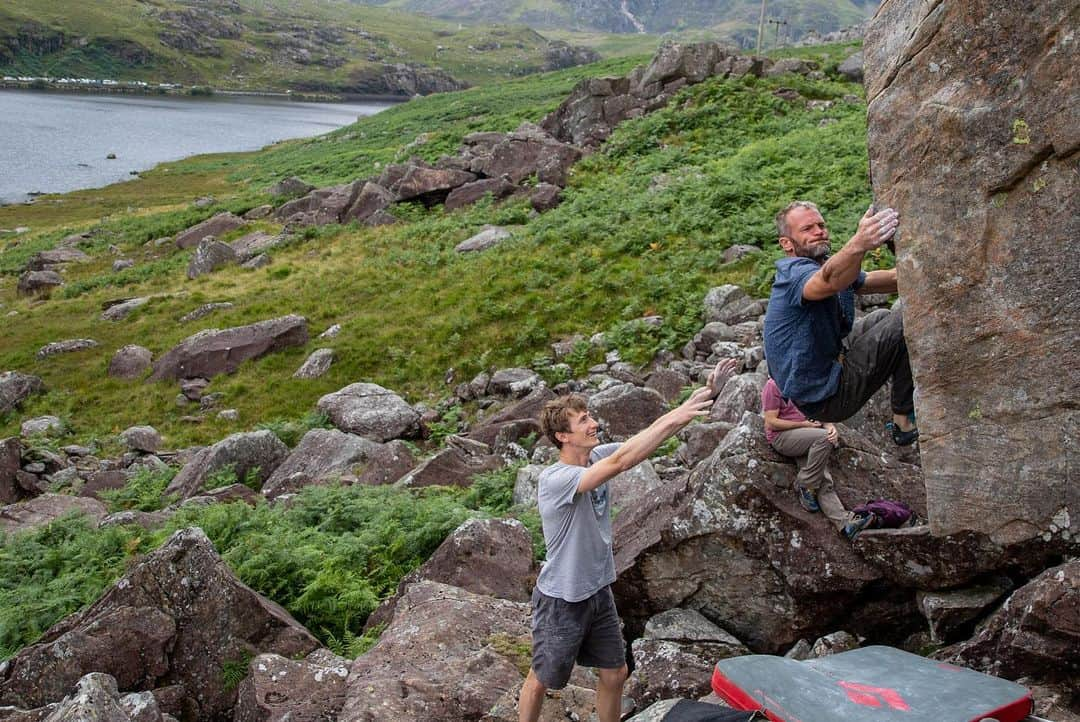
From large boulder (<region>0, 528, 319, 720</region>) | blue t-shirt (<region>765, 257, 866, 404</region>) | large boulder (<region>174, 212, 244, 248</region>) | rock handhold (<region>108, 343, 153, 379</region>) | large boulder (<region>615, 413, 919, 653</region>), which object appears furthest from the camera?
large boulder (<region>174, 212, 244, 248</region>)

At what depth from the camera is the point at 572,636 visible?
6836 mm

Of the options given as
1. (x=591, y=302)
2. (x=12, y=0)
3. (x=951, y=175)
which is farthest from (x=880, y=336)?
(x=12, y=0)

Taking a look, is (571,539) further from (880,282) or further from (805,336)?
(880,282)

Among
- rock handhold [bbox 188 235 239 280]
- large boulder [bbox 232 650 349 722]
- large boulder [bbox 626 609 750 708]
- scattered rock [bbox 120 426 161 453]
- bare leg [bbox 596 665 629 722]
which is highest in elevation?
bare leg [bbox 596 665 629 722]

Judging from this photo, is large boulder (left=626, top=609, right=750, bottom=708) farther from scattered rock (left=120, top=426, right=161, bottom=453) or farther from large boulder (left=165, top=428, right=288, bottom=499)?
scattered rock (left=120, top=426, right=161, bottom=453)

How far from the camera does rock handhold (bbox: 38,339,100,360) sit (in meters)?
29.1

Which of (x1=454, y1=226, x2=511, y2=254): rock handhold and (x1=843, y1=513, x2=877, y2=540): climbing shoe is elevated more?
(x1=843, y1=513, x2=877, y2=540): climbing shoe

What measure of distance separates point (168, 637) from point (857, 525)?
7023 millimetres

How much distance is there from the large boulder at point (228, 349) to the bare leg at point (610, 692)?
69.0ft

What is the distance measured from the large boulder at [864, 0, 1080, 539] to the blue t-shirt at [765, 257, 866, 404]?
0.61 metres

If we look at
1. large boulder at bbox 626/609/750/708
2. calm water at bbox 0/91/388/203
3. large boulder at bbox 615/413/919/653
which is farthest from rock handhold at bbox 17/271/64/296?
large boulder at bbox 626/609/750/708

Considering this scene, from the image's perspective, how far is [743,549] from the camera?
26.9 ft

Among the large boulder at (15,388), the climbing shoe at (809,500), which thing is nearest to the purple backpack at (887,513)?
the climbing shoe at (809,500)

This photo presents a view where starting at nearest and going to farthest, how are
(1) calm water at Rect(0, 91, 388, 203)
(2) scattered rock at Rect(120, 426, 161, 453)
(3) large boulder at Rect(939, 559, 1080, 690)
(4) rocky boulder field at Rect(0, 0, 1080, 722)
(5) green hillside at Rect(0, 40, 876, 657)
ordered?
(3) large boulder at Rect(939, 559, 1080, 690), (4) rocky boulder field at Rect(0, 0, 1080, 722), (5) green hillside at Rect(0, 40, 876, 657), (2) scattered rock at Rect(120, 426, 161, 453), (1) calm water at Rect(0, 91, 388, 203)
